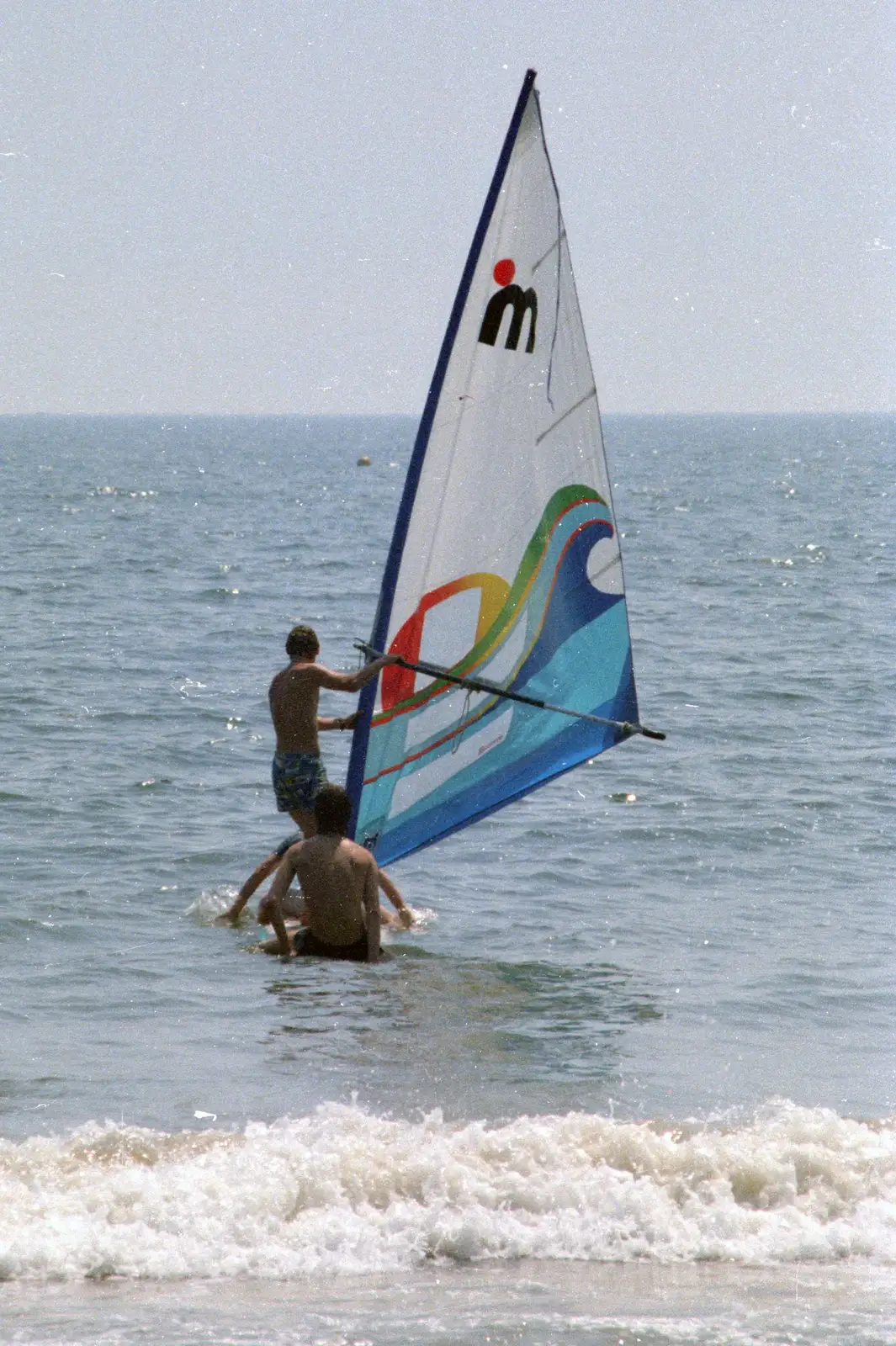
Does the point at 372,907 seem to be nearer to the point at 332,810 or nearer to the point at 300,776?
the point at 332,810

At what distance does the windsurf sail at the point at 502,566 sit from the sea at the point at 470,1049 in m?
1.09

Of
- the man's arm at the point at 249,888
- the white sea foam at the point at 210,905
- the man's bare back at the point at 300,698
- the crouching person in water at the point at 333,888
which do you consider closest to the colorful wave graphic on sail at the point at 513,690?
the man's bare back at the point at 300,698

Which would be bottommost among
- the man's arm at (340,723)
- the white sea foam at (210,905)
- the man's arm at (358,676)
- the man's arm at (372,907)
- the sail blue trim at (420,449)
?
the white sea foam at (210,905)

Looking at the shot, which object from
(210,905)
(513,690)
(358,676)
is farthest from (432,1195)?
(210,905)

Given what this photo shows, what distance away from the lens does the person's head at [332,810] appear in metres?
9.77

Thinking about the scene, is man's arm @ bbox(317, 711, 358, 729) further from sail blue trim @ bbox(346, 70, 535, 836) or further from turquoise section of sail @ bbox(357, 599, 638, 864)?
turquoise section of sail @ bbox(357, 599, 638, 864)

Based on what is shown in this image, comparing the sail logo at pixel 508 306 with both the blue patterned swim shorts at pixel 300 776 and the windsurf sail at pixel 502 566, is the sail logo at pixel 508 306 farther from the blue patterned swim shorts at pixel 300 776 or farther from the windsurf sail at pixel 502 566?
the blue patterned swim shorts at pixel 300 776

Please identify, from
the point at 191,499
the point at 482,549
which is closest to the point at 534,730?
the point at 482,549

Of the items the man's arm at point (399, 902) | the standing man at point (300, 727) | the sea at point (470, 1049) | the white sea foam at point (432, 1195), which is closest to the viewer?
the sea at point (470, 1049)

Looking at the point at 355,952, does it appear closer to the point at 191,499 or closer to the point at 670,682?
the point at 670,682

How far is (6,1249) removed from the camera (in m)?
6.36

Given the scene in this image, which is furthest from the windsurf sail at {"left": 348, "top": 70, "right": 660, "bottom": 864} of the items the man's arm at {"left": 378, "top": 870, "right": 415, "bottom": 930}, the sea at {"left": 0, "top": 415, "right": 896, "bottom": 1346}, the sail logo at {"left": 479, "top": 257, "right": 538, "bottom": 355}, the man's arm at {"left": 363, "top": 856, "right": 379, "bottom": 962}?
the sea at {"left": 0, "top": 415, "right": 896, "bottom": 1346}

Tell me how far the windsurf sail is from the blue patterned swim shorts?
1.14 feet

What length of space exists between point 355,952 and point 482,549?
96.1 inches
